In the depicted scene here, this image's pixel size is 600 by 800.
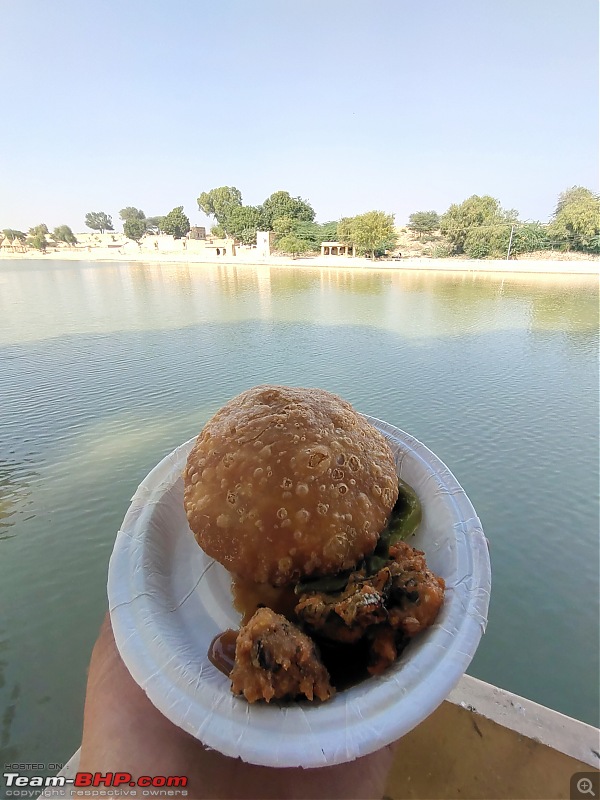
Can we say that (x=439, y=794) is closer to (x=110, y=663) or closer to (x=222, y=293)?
(x=110, y=663)

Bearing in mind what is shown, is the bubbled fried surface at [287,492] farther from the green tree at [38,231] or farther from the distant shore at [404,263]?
the green tree at [38,231]

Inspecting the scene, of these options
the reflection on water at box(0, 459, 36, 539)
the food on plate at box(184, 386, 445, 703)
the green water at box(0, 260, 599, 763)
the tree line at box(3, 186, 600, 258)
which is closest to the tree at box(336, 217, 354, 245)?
the tree line at box(3, 186, 600, 258)

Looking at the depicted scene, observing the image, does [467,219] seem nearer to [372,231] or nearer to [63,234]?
[372,231]

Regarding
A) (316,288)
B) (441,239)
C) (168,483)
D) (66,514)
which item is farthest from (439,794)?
(441,239)

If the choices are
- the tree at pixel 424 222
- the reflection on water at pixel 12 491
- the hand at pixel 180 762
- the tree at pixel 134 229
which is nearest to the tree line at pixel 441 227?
the tree at pixel 424 222

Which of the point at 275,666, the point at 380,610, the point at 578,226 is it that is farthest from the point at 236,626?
the point at 578,226

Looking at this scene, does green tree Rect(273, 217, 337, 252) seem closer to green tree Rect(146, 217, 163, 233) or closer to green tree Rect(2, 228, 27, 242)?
green tree Rect(146, 217, 163, 233)

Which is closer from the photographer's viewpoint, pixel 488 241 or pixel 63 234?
pixel 488 241

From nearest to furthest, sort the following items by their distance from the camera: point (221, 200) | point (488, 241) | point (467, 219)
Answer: point (488, 241) < point (467, 219) < point (221, 200)
